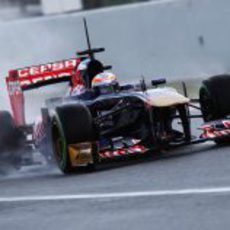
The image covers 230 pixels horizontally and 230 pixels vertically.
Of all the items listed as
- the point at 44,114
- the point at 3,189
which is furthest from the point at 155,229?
the point at 44,114

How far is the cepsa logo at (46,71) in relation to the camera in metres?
12.9

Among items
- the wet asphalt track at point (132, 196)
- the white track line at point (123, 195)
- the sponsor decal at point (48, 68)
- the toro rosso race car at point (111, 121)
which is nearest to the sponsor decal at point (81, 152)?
the toro rosso race car at point (111, 121)

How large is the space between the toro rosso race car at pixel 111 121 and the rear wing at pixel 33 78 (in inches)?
20.8

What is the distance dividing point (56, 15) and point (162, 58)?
289 centimetres

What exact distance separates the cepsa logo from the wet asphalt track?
170 cm

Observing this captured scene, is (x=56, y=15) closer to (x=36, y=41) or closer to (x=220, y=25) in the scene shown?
(x=36, y=41)

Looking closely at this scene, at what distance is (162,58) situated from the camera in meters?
19.7

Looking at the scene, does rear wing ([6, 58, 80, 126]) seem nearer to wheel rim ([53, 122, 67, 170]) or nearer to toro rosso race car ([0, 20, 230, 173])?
toro rosso race car ([0, 20, 230, 173])

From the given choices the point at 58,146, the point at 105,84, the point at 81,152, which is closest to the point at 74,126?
the point at 81,152

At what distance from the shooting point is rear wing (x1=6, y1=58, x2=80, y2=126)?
12.9m

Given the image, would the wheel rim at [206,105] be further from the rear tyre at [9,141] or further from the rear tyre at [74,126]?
the rear tyre at [9,141]

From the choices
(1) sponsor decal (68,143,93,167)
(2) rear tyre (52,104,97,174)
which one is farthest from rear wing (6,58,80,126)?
(1) sponsor decal (68,143,93,167)

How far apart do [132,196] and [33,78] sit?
4846 mm

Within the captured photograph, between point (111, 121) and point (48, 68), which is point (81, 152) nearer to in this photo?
point (111, 121)
